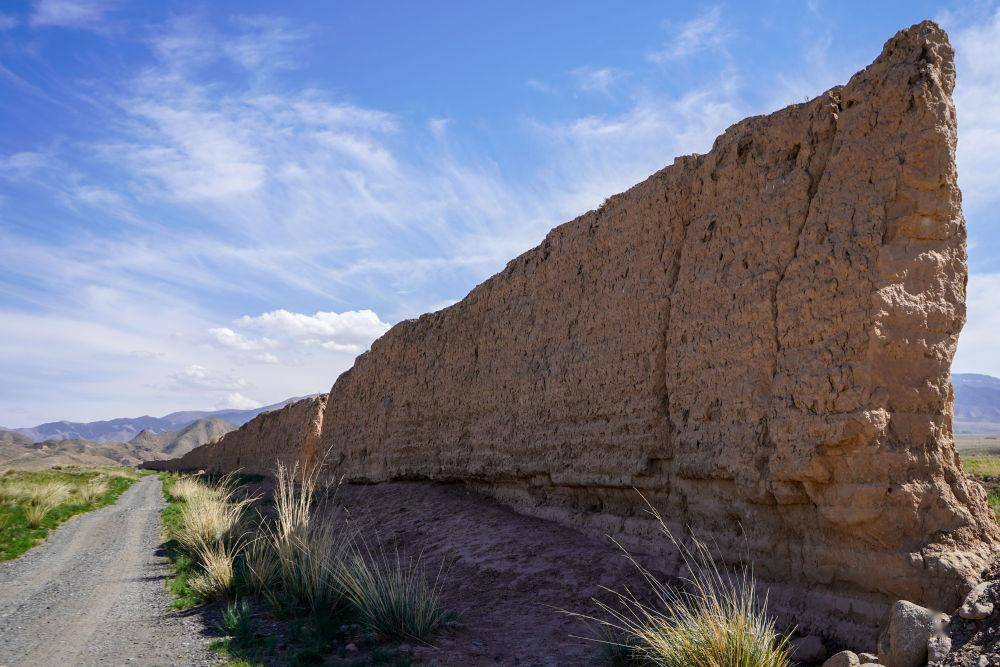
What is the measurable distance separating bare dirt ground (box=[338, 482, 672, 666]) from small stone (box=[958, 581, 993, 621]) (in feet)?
7.28

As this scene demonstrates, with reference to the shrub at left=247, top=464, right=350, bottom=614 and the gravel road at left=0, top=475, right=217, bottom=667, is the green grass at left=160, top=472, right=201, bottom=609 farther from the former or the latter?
the shrub at left=247, top=464, right=350, bottom=614

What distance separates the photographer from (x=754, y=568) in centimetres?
544

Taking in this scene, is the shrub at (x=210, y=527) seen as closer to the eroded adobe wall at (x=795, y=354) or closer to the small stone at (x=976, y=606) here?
the eroded adobe wall at (x=795, y=354)

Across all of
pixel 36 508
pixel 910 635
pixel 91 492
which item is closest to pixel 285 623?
pixel 910 635

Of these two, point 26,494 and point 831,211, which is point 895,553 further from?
point 26,494

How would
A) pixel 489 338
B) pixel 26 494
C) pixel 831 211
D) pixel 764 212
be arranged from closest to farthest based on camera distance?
pixel 831 211, pixel 764 212, pixel 489 338, pixel 26 494

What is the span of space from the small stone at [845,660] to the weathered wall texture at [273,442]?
513 inches

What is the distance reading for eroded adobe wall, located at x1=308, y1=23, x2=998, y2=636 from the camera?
4.64 meters

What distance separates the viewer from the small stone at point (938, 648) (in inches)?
151

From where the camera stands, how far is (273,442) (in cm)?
2388

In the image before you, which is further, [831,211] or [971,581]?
[831,211]

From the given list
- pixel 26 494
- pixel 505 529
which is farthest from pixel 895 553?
pixel 26 494

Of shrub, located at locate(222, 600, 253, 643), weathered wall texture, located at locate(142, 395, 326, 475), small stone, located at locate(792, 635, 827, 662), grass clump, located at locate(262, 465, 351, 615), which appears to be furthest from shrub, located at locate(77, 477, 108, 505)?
small stone, located at locate(792, 635, 827, 662)

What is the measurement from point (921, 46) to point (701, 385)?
288cm
